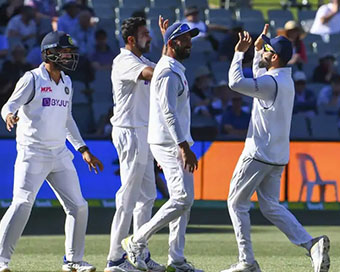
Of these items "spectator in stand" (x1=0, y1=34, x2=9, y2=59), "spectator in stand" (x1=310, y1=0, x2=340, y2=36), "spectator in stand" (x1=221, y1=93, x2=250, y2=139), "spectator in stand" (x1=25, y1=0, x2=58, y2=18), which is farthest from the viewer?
"spectator in stand" (x1=310, y1=0, x2=340, y2=36)

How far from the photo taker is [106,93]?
1672cm

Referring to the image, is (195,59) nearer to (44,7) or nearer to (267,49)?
(44,7)

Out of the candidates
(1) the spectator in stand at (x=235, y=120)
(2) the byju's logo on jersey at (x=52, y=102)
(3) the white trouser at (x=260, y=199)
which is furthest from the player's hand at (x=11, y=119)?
(1) the spectator in stand at (x=235, y=120)

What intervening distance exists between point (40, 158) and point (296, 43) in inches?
416

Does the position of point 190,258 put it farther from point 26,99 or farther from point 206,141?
point 206,141

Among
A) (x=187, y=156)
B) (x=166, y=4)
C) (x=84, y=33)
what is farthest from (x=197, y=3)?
Result: (x=187, y=156)

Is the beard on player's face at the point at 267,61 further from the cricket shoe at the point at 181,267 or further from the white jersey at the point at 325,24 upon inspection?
the white jersey at the point at 325,24

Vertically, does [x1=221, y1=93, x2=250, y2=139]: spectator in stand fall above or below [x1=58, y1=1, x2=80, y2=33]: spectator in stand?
below

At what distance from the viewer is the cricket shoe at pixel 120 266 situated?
8.66m

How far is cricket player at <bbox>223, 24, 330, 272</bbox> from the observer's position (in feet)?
26.8

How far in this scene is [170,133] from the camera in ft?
26.7

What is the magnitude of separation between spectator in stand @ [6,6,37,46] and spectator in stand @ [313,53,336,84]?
5.11 m

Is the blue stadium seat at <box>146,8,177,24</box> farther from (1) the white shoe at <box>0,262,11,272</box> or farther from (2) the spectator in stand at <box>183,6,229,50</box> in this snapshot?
(1) the white shoe at <box>0,262,11,272</box>

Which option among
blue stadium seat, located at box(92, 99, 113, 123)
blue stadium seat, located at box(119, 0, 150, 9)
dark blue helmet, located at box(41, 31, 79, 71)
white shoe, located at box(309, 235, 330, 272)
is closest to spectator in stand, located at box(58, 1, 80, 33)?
blue stadium seat, located at box(119, 0, 150, 9)
